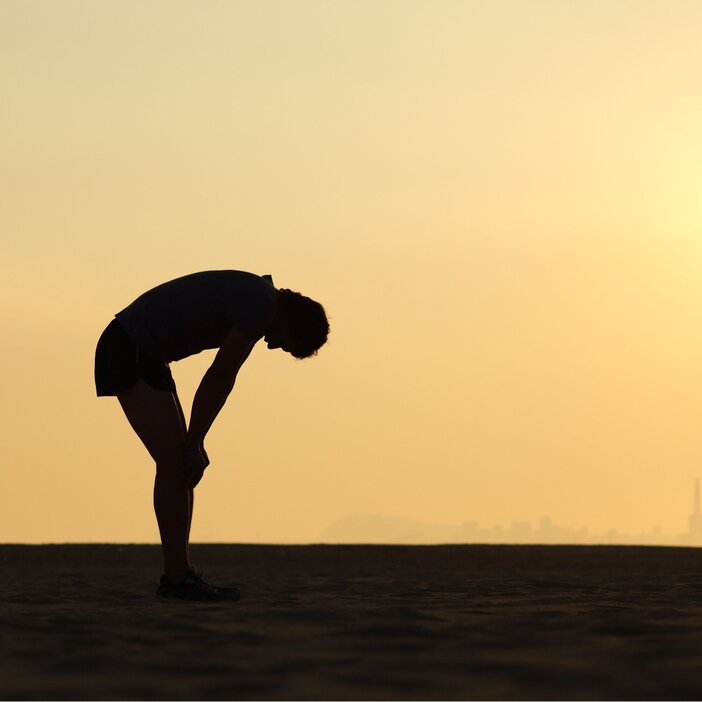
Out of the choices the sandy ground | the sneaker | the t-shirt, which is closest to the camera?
the sandy ground

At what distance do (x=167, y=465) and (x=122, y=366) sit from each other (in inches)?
18.3

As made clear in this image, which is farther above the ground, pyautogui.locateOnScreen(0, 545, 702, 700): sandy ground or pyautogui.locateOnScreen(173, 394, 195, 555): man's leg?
pyautogui.locateOnScreen(173, 394, 195, 555): man's leg

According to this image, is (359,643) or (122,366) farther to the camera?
(122,366)

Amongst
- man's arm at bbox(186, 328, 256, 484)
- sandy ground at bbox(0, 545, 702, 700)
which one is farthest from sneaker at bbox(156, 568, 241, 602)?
man's arm at bbox(186, 328, 256, 484)

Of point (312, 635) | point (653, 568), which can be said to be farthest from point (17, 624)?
point (653, 568)

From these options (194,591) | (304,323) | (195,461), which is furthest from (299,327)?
Result: (194,591)

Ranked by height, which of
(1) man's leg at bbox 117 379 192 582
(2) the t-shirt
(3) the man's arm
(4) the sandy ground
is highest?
(2) the t-shirt

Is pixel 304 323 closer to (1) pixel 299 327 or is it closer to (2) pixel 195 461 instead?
(1) pixel 299 327

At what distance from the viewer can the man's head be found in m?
5.75

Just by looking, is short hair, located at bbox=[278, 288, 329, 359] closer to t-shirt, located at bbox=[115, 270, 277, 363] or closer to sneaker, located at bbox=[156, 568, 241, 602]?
t-shirt, located at bbox=[115, 270, 277, 363]

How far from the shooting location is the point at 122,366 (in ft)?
18.8

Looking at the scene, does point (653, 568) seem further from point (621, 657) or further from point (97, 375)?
point (621, 657)

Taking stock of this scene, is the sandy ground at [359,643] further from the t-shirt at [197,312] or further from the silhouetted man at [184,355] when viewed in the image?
the t-shirt at [197,312]

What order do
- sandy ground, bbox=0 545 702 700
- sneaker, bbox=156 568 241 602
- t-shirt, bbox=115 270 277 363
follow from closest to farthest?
sandy ground, bbox=0 545 702 700 < sneaker, bbox=156 568 241 602 < t-shirt, bbox=115 270 277 363
